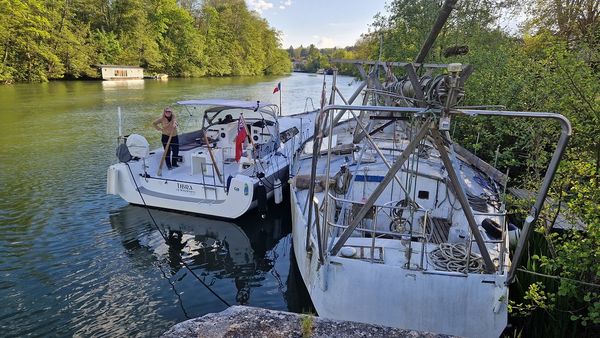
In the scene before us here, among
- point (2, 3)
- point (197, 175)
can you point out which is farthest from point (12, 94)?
point (197, 175)

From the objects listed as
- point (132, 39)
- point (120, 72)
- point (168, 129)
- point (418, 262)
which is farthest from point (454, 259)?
point (132, 39)

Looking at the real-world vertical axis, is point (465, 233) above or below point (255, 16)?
below

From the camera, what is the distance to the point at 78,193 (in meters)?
11.0

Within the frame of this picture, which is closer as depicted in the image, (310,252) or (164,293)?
(310,252)

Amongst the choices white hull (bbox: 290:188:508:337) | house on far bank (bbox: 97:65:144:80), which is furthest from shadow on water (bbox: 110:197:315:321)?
house on far bank (bbox: 97:65:144:80)

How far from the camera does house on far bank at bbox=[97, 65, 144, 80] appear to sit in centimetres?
4872

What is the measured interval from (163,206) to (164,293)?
334cm

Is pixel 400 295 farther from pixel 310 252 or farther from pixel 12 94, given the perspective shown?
pixel 12 94

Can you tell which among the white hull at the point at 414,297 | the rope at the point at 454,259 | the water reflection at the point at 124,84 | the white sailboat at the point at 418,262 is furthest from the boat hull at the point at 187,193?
the water reflection at the point at 124,84

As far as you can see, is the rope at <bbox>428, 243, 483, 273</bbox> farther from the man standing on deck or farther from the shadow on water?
the man standing on deck

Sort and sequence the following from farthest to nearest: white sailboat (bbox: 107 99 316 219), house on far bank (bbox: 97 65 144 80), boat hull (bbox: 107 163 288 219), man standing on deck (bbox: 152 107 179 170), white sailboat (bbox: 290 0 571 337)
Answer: house on far bank (bbox: 97 65 144 80), man standing on deck (bbox: 152 107 179 170), white sailboat (bbox: 107 99 316 219), boat hull (bbox: 107 163 288 219), white sailboat (bbox: 290 0 571 337)

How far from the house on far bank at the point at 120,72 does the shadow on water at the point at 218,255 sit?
44817 millimetres

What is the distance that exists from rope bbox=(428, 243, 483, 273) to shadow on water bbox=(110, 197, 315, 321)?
92.6 inches

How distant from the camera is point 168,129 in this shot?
10.2 metres
